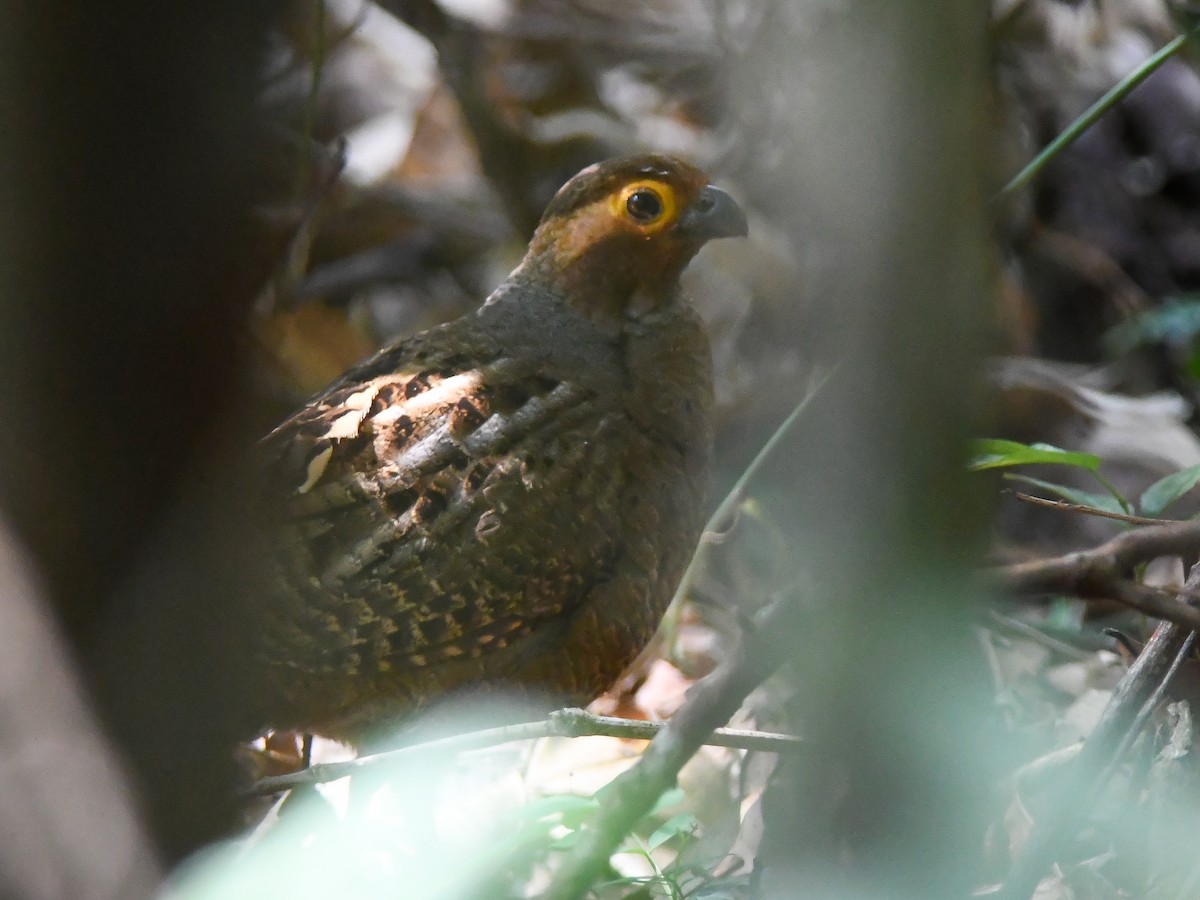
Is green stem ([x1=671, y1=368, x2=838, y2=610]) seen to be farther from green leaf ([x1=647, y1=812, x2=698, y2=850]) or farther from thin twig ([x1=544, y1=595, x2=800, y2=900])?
thin twig ([x1=544, y1=595, x2=800, y2=900])

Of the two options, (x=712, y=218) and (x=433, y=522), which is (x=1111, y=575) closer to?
(x=433, y=522)

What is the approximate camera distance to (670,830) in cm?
207

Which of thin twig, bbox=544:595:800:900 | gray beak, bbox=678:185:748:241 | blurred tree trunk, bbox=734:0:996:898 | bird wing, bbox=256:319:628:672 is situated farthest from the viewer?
gray beak, bbox=678:185:748:241

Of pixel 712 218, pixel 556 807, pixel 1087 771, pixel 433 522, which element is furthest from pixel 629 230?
pixel 1087 771

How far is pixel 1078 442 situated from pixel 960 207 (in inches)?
143

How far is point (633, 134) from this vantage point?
206 inches

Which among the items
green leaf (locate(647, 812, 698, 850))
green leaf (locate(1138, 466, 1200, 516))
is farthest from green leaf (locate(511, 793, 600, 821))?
green leaf (locate(1138, 466, 1200, 516))

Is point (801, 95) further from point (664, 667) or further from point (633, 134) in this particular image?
point (633, 134)

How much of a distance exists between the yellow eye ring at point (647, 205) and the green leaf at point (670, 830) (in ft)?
4.27

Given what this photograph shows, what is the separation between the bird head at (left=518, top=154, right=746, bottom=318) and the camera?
2809 mm

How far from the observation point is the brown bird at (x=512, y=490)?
2422 mm

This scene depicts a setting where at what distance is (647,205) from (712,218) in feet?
0.48

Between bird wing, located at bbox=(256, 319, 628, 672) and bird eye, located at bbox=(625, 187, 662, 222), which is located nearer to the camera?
bird wing, located at bbox=(256, 319, 628, 672)

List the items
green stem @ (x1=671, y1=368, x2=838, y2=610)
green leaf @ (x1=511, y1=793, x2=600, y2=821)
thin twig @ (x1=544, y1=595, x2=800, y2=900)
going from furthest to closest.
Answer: green stem @ (x1=671, y1=368, x2=838, y2=610) → green leaf @ (x1=511, y1=793, x2=600, y2=821) → thin twig @ (x1=544, y1=595, x2=800, y2=900)
